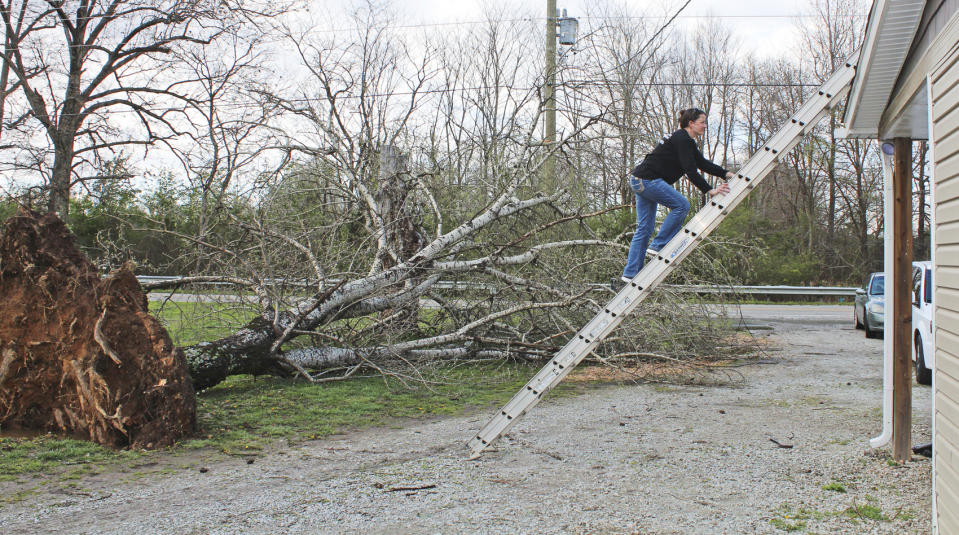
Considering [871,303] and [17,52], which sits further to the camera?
[17,52]

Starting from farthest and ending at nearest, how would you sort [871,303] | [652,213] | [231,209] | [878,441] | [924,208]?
[924,208], [871,303], [231,209], [652,213], [878,441]

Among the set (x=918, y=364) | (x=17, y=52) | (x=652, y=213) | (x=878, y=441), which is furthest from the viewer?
(x=17, y=52)

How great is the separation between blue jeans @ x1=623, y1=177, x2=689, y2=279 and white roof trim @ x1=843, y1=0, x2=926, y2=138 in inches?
51.9

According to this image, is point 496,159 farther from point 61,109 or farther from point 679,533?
point 61,109

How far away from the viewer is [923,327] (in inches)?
310

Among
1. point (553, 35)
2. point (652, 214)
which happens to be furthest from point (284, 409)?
point (553, 35)

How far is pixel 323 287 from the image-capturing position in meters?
7.95

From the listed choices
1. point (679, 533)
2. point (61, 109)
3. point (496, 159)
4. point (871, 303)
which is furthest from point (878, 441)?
point (61, 109)

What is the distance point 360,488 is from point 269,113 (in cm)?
705

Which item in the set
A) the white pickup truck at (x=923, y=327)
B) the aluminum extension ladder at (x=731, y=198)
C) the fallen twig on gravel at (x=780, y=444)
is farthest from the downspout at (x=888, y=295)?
the white pickup truck at (x=923, y=327)

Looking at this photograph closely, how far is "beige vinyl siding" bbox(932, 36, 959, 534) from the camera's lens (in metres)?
2.83

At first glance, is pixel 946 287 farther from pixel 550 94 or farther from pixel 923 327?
pixel 550 94

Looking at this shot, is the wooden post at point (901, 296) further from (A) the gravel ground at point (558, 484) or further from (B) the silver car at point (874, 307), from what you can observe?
(B) the silver car at point (874, 307)

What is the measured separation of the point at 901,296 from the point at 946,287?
2.13 metres
